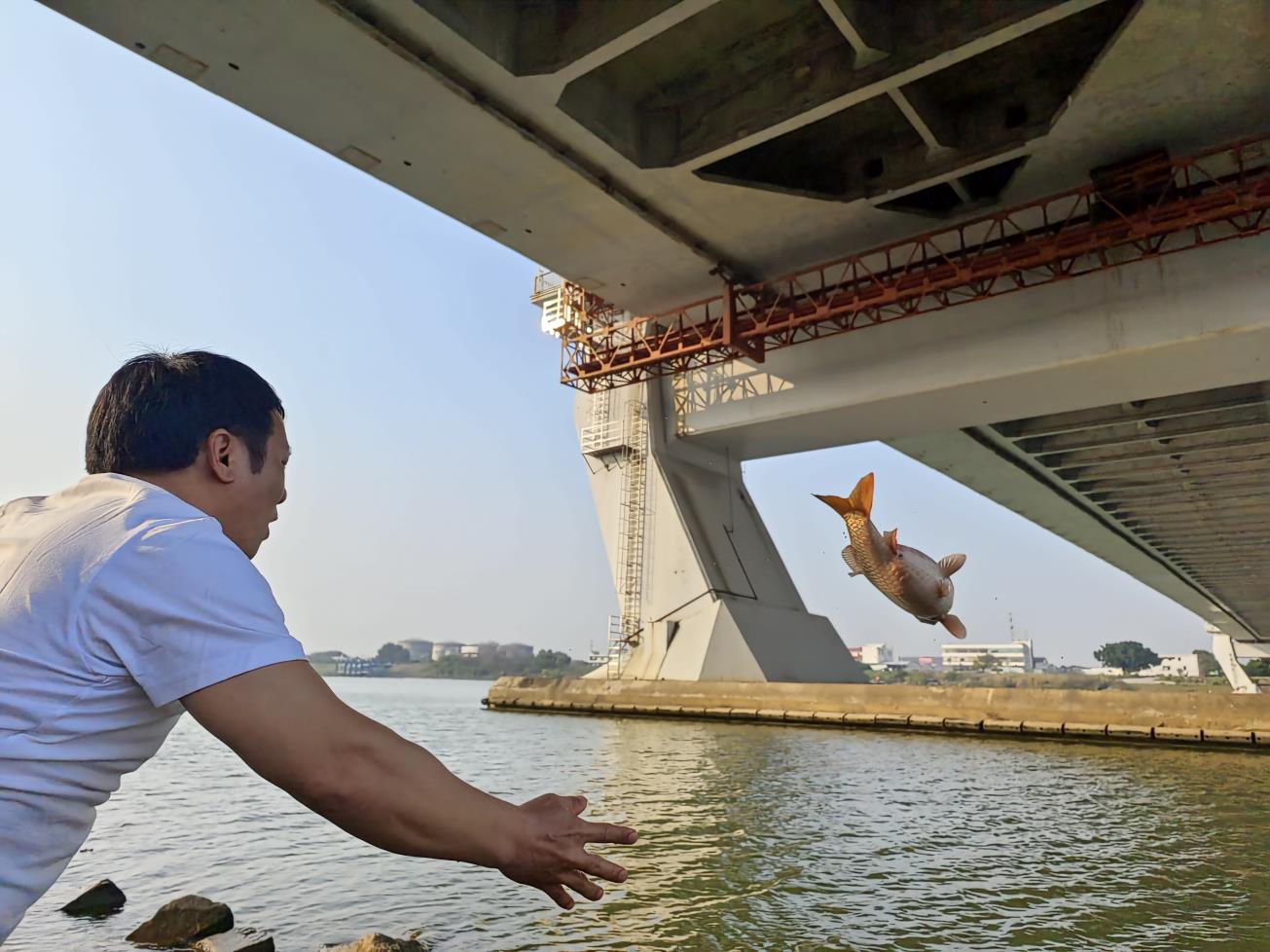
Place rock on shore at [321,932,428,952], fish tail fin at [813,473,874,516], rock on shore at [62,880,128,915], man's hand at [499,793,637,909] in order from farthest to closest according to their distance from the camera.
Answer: fish tail fin at [813,473,874,516] < rock on shore at [62,880,128,915] < rock on shore at [321,932,428,952] < man's hand at [499,793,637,909]

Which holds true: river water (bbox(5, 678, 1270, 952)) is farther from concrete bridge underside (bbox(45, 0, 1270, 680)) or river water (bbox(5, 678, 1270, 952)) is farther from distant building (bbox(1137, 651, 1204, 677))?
distant building (bbox(1137, 651, 1204, 677))

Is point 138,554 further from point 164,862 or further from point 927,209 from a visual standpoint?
point 927,209

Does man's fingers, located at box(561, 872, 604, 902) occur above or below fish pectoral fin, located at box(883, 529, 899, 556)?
below

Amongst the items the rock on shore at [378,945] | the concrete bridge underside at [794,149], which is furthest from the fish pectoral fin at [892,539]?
the concrete bridge underside at [794,149]

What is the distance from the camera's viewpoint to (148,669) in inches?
52.2

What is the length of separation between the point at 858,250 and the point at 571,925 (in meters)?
17.0

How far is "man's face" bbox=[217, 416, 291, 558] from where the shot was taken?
176cm

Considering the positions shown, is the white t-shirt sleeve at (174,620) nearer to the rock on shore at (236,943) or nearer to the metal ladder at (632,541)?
the rock on shore at (236,943)

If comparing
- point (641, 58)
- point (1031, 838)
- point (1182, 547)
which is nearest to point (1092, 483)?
point (1182, 547)

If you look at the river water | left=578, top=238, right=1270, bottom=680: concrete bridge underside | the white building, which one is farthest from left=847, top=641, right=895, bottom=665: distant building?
the river water

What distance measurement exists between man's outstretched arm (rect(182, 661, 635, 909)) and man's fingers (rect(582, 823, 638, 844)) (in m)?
0.09

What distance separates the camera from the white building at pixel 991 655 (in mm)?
108188

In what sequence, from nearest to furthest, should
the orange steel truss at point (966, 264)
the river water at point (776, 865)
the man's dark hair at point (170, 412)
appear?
the man's dark hair at point (170, 412) → the river water at point (776, 865) → the orange steel truss at point (966, 264)

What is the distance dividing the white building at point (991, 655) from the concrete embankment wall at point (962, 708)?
3564 inches
